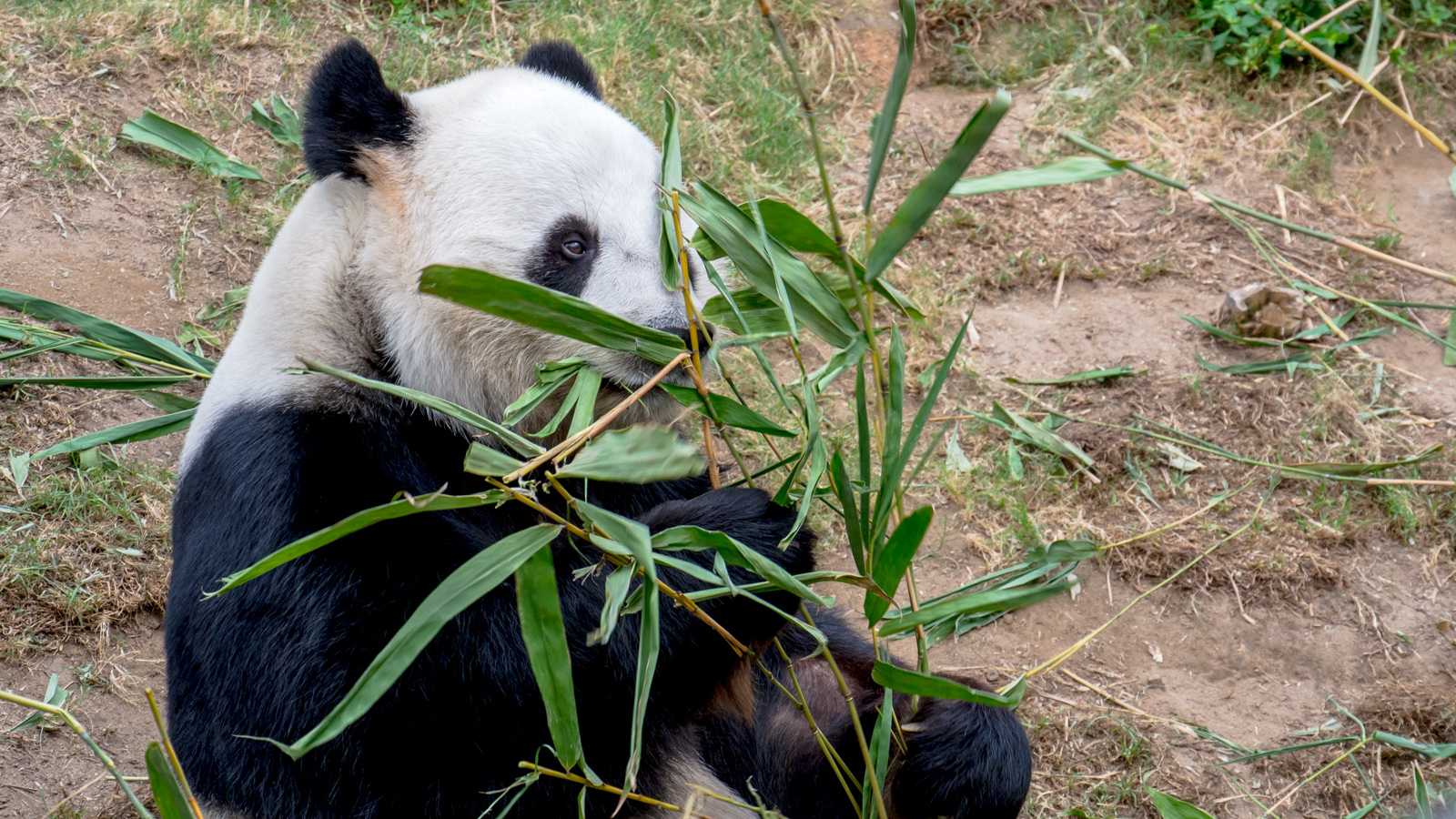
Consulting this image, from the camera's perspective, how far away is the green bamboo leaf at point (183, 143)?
426 centimetres

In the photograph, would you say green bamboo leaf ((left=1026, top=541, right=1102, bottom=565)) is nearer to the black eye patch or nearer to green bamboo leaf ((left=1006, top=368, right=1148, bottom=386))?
the black eye patch

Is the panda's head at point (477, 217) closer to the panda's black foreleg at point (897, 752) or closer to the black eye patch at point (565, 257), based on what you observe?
the black eye patch at point (565, 257)

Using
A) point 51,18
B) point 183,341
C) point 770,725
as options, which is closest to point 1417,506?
point 770,725

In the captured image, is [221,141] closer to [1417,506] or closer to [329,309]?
[329,309]

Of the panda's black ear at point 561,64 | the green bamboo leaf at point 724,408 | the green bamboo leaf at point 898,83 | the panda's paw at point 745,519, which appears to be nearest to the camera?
the green bamboo leaf at point 898,83

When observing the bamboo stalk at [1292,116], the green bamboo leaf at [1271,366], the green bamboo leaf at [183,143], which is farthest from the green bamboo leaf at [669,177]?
the bamboo stalk at [1292,116]

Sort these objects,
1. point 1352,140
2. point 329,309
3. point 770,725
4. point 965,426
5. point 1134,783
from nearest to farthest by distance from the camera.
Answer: point 329,309
point 770,725
point 1134,783
point 965,426
point 1352,140

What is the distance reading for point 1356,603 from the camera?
3.76m

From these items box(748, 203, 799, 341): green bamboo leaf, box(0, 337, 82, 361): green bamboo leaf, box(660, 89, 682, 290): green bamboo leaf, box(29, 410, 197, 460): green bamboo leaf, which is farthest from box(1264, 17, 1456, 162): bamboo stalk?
box(0, 337, 82, 361): green bamboo leaf

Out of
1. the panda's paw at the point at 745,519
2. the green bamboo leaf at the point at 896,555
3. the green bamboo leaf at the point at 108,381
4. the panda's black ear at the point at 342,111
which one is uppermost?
the panda's black ear at the point at 342,111

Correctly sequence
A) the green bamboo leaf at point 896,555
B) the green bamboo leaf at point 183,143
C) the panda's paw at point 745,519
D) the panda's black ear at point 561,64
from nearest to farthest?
the green bamboo leaf at point 896,555
the panda's paw at point 745,519
the panda's black ear at point 561,64
the green bamboo leaf at point 183,143

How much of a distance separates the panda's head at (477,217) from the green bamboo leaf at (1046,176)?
2.90 feet

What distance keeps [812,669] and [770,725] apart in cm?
22

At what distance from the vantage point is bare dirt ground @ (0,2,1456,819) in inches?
128
